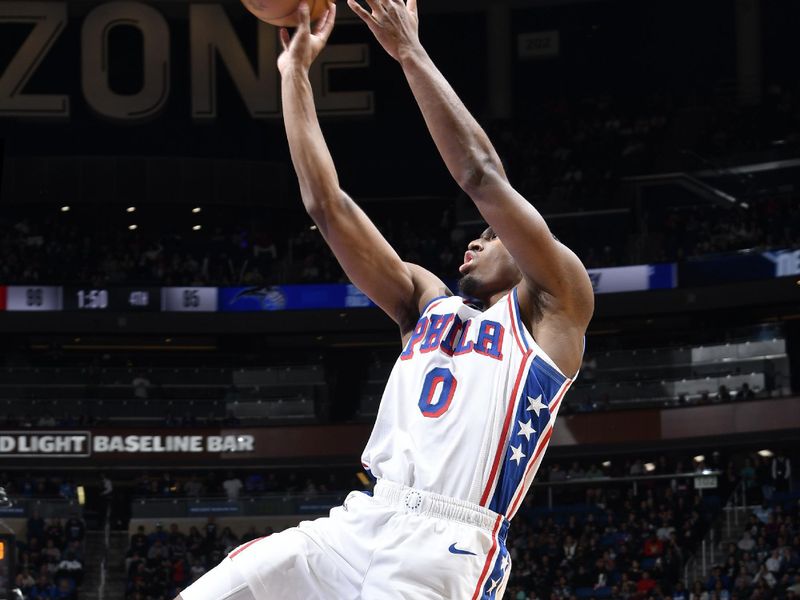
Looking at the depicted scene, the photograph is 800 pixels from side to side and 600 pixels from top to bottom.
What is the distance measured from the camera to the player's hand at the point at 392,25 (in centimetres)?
425

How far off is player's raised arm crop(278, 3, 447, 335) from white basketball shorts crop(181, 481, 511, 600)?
79 cm

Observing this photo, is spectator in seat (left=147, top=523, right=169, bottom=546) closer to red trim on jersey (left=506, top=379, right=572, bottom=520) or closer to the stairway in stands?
the stairway in stands

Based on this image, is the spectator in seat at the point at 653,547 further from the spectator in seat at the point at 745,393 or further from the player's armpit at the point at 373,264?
the player's armpit at the point at 373,264

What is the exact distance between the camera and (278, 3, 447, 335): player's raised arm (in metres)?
4.54

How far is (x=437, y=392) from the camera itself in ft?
13.9

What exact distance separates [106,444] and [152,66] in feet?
34.6

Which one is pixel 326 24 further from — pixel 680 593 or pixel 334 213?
pixel 680 593

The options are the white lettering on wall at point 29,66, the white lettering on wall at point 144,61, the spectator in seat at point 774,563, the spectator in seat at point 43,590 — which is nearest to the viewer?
the spectator in seat at point 774,563

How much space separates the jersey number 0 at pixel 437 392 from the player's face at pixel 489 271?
0.41 m

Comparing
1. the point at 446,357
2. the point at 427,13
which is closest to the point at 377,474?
the point at 446,357

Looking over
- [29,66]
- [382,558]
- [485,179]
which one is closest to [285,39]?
[485,179]

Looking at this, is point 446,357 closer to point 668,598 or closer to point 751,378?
point 668,598

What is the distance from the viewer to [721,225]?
28828 millimetres

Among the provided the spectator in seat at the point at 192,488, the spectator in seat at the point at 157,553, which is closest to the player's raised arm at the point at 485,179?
the spectator in seat at the point at 157,553
